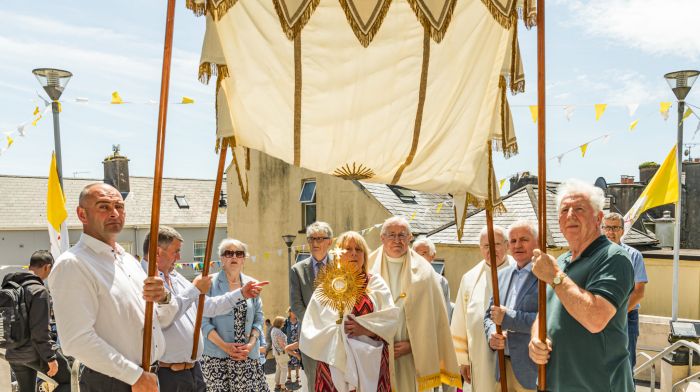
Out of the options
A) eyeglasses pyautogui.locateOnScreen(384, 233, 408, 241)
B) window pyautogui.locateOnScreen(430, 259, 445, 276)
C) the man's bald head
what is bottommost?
window pyautogui.locateOnScreen(430, 259, 445, 276)

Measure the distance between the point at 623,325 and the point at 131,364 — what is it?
8.09 ft

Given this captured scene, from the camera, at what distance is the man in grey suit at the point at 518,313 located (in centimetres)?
376

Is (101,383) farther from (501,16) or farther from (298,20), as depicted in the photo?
(501,16)

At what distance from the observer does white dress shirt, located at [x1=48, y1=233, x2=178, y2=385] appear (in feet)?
8.77

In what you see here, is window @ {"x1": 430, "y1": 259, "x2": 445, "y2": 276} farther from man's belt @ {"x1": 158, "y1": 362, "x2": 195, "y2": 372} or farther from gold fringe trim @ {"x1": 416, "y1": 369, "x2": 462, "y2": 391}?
man's belt @ {"x1": 158, "y1": 362, "x2": 195, "y2": 372}

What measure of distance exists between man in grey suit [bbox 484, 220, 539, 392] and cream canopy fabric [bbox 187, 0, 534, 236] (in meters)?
0.78

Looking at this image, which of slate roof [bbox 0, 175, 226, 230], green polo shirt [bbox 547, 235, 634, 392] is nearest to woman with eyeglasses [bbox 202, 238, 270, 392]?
green polo shirt [bbox 547, 235, 634, 392]

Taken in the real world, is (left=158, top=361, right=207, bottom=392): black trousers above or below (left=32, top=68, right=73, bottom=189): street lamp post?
below

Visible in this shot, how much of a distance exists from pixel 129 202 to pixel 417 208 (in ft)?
57.5

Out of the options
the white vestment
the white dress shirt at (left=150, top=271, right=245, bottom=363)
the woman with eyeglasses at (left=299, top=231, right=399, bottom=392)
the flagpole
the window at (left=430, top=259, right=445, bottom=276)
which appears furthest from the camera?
the window at (left=430, top=259, right=445, bottom=276)

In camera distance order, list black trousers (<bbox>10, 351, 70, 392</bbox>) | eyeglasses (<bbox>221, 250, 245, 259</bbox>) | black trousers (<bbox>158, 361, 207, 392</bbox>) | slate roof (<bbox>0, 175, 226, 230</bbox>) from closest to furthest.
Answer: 1. black trousers (<bbox>158, 361, 207, 392</bbox>)
2. eyeglasses (<bbox>221, 250, 245, 259</bbox>)
3. black trousers (<bbox>10, 351, 70, 392</bbox>)
4. slate roof (<bbox>0, 175, 226, 230</bbox>)

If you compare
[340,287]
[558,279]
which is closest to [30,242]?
[340,287]

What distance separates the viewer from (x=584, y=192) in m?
2.93

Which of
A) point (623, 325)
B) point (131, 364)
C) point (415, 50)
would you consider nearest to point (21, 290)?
point (131, 364)
